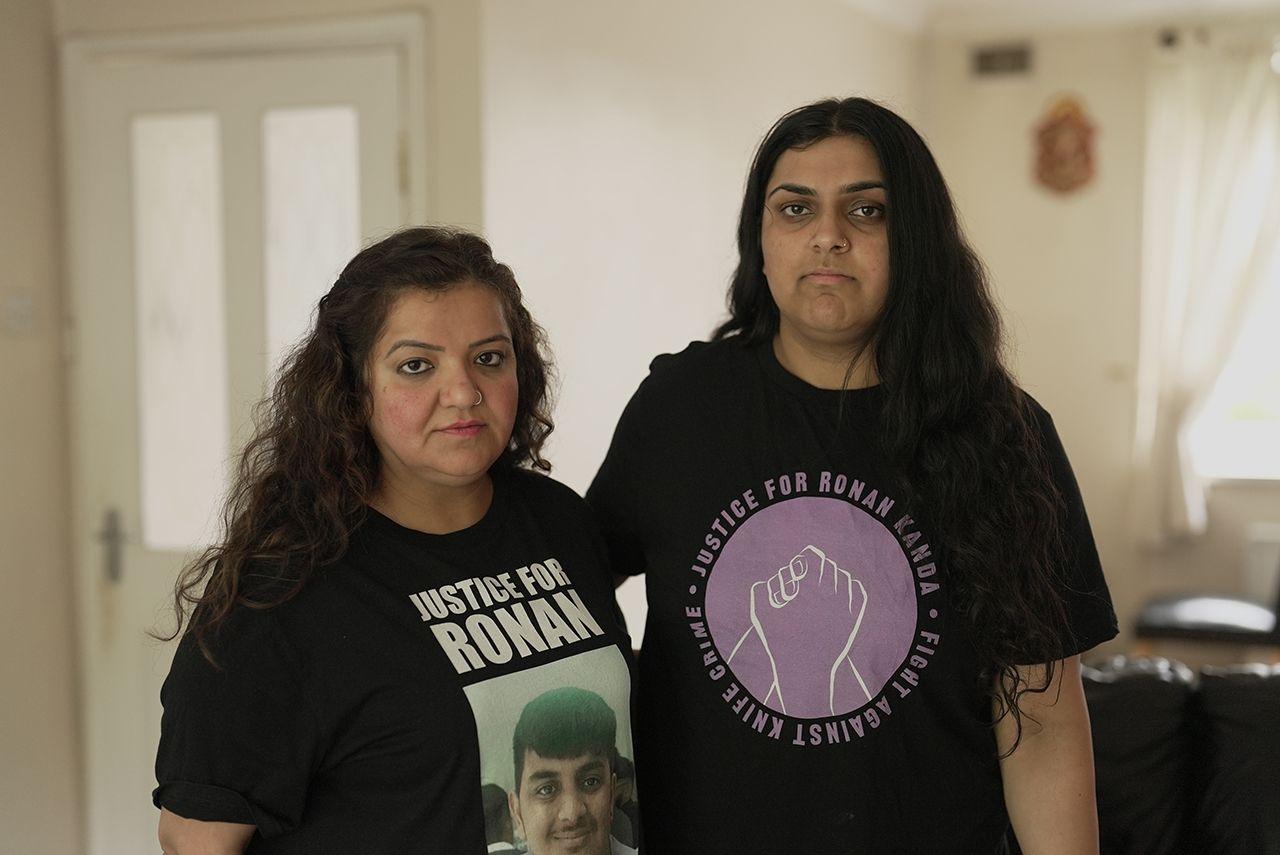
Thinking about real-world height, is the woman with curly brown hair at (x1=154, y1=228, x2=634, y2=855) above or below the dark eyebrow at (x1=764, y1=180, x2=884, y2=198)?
below

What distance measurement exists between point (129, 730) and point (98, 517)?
570 mm

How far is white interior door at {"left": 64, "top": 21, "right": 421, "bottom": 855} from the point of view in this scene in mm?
3287

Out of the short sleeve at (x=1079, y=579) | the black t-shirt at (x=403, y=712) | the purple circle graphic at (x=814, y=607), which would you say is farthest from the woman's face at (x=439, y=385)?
the short sleeve at (x=1079, y=579)

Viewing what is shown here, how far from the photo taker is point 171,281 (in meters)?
3.42

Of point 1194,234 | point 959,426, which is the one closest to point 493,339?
point 959,426

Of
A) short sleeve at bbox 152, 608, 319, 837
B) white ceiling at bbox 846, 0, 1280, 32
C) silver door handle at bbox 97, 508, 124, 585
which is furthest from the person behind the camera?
white ceiling at bbox 846, 0, 1280, 32

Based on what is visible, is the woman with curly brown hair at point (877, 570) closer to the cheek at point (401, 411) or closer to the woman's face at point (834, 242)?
the woman's face at point (834, 242)

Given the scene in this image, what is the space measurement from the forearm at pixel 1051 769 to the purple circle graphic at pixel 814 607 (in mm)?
196

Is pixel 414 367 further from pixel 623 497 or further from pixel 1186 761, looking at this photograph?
pixel 1186 761

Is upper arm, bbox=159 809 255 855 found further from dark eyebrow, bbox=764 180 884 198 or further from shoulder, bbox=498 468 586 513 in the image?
dark eyebrow, bbox=764 180 884 198

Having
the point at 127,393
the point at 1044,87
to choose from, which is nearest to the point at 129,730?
the point at 127,393

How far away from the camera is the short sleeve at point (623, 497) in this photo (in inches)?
66.6

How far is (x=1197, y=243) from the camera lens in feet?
19.8

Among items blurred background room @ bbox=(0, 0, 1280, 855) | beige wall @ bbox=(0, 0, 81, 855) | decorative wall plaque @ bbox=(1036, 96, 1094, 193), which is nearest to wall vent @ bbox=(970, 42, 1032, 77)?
decorative wall plaque @ bbox=(1036, 96, 1094, 193)
